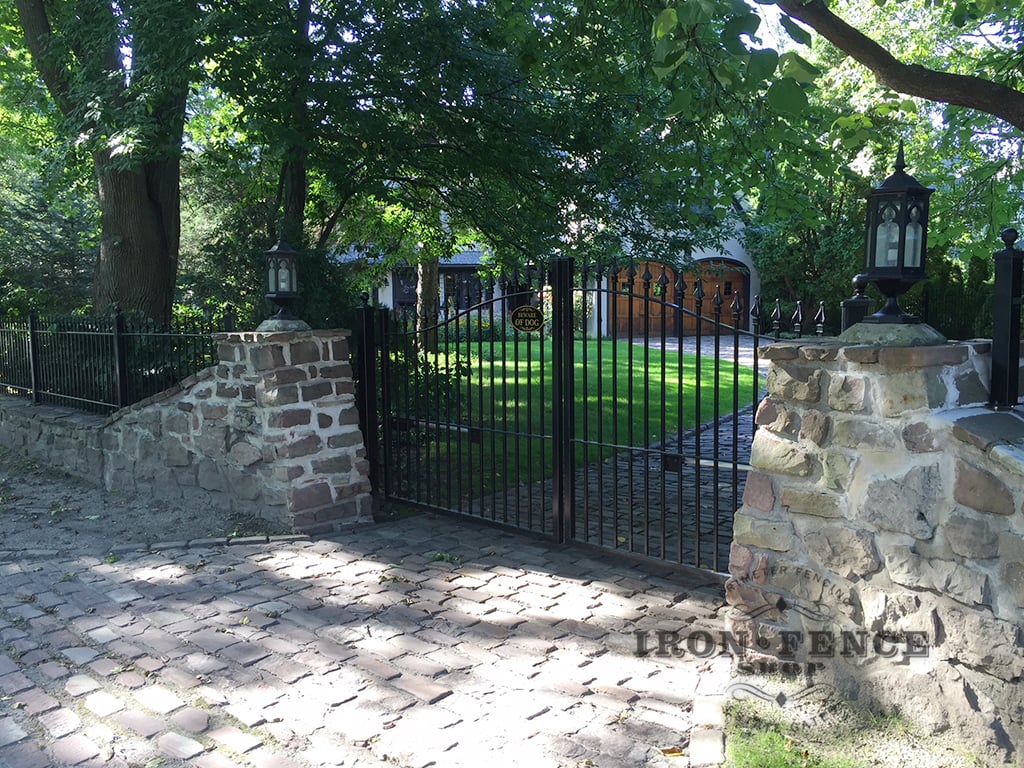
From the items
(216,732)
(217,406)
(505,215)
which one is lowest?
(216,732)

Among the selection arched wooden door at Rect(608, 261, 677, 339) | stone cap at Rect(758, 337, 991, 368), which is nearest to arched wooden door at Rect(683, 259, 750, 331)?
arched wooden door at Rect(608, 261, 677, 339)

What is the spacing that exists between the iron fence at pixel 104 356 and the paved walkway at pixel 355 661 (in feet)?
8.22

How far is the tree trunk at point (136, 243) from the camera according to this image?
8805 millimetres

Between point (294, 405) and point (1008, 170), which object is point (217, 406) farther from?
point (1008, 170)

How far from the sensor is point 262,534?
5.96 m

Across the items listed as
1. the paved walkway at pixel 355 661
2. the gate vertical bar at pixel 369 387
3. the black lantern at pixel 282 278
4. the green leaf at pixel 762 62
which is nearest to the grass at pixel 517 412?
the gate vertical bar at pixel 369 387

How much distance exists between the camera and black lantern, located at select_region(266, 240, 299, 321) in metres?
6.15

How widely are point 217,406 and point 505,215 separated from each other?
4.08 metres

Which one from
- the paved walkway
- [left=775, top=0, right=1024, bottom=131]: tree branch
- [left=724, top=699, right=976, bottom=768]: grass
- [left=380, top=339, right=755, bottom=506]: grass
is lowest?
the paved walkway

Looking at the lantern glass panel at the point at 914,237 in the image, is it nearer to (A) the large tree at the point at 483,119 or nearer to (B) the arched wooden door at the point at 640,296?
(B) the arched wooden door at the point at 640,296

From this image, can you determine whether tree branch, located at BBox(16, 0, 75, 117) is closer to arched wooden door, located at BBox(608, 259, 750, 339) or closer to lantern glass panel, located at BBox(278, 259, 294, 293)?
lantern glass panel, located at BBox(278, 259, 294, 293)

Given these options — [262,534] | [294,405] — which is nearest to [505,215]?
[294,405]

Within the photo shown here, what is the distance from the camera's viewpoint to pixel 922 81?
6.04 m

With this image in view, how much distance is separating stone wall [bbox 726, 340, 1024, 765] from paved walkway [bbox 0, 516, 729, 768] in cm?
55
